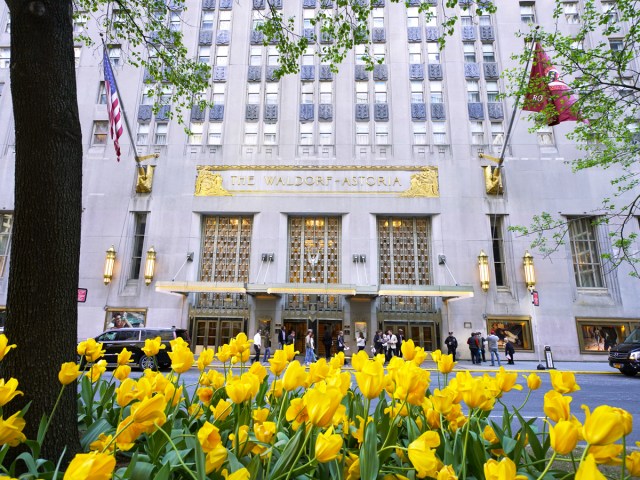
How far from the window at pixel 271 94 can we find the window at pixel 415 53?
32.6 ft

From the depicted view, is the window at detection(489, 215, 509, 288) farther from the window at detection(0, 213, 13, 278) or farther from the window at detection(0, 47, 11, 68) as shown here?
the window at detection(0, 47, 11, 68)

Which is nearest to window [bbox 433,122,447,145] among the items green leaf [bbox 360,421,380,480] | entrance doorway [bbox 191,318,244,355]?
entrance doorway [bbox 191,318,244,355]

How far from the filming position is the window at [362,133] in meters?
26.2

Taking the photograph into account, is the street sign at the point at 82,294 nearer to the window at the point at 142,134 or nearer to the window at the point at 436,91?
the window at the point at 142,134

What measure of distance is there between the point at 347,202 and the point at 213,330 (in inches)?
465

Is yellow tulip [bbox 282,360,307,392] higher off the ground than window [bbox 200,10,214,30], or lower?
lower

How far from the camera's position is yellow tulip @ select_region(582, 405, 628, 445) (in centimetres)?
117

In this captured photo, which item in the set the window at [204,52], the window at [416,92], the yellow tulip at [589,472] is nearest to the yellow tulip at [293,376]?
the yellow tulip at [589,472]

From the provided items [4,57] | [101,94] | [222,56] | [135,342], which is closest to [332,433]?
[135,342]

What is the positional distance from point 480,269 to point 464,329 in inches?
147

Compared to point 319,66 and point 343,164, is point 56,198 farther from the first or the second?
point 319,66

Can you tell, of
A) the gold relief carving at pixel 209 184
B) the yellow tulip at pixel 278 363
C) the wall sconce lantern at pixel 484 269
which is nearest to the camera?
the yellow tulip at pixel 278 363

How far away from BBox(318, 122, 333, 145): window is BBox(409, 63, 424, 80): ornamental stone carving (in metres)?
6.94

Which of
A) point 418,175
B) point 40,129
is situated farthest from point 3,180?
point 40,129
